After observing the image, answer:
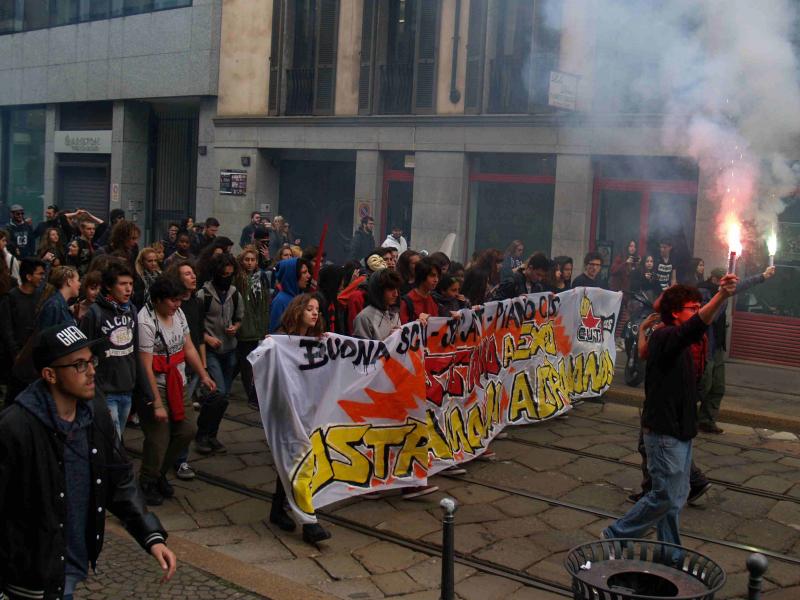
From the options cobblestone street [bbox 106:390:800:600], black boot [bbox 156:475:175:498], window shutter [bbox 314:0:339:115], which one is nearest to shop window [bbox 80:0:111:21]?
window shutter [bbox 314:0:339:115]

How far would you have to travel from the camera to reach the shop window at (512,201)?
55.3 feet

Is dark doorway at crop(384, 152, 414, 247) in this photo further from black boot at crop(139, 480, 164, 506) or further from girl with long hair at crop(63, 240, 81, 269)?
black boot at crop(139, 480, 164, 506)

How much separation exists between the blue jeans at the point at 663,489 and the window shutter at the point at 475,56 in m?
12.4

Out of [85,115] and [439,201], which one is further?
[85,115]

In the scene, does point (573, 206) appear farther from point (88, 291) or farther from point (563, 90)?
point (88, 291)

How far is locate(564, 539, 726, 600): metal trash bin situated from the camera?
150 inches

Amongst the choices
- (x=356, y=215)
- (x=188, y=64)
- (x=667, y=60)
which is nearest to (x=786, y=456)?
(x=667, y=60)

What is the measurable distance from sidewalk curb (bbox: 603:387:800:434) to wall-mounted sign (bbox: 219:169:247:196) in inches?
496

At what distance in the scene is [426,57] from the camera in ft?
59.6

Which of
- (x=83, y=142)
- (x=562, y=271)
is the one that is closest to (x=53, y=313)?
(x=562, y=271)

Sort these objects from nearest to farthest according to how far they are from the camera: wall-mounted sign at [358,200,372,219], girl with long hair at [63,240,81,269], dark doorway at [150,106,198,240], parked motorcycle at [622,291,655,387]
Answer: parked motorcycle at [622,291,655,387] < girl with long hair at [63,240,81,269] < wall-mounted sign at [358,200,372,219] < dark doorway at [150,106,198,240]

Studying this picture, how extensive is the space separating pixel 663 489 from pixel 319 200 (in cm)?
1604

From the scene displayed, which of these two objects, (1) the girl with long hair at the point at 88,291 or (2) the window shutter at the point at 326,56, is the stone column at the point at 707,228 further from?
(1) the girl with long hair at the point at 88,291

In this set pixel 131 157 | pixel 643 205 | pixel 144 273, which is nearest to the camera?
pixel 144 273
